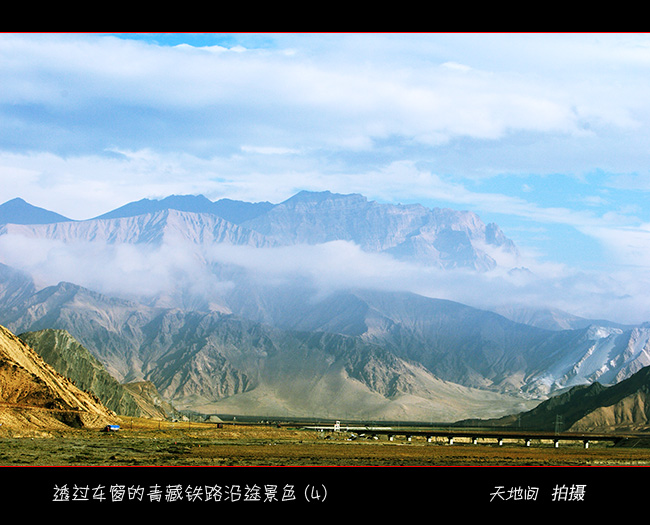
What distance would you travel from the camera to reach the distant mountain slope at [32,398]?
105 metres

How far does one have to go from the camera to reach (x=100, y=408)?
462ft

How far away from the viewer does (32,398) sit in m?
111

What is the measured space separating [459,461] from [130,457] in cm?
3874

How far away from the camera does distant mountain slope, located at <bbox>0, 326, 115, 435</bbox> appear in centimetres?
10462
